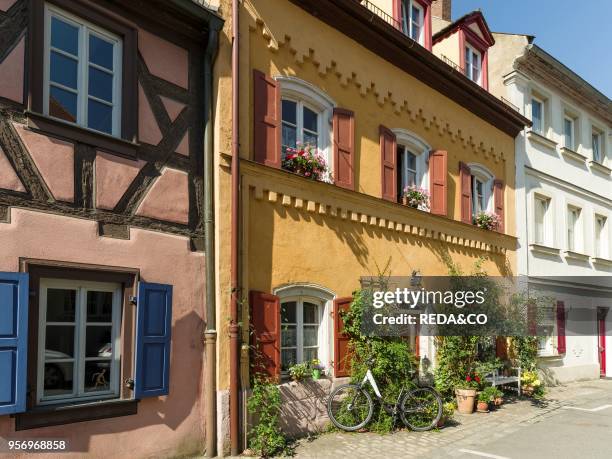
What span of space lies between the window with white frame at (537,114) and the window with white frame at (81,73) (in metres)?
12.6

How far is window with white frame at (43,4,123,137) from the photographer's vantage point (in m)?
5.91

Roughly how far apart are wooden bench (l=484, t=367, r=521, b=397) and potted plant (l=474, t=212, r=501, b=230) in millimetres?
3178

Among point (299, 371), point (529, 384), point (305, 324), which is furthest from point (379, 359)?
point (529, 384)

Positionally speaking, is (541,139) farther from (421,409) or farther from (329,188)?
(421,409)

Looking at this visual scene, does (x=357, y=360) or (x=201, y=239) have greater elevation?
(x=201, y=239)

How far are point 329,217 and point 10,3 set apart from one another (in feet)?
16.8

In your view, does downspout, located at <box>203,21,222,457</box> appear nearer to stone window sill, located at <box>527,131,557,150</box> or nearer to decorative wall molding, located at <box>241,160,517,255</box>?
decorative wall molding, located at <box>241,160,517,255</box>

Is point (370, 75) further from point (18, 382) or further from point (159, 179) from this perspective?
point (18, 382)

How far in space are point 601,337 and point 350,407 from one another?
13.1 meters

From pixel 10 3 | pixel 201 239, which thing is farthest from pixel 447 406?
pixel 10 3

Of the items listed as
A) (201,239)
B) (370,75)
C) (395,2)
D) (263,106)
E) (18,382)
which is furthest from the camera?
(395,2)

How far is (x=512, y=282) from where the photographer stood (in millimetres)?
13875

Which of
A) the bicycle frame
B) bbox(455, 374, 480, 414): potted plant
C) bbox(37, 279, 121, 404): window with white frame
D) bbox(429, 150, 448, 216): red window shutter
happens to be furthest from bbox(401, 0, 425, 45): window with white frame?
bbox(37, 279, 121, 404): window with white frame

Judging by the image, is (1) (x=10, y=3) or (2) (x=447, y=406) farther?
(2) (x=447, y=406)
